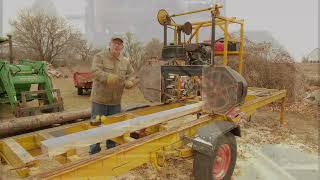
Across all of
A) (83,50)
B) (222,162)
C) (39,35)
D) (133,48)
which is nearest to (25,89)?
(222,162)

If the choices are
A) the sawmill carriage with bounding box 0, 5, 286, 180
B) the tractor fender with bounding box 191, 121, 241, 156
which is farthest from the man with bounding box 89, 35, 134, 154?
the tractor fender with bounding box 191, 121, 241, 156

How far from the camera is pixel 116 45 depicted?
13.2 feet

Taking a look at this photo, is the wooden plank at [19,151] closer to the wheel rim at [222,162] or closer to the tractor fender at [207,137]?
the tractor fender at [207,137]

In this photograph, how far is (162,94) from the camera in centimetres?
527

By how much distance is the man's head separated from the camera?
13.1 ft

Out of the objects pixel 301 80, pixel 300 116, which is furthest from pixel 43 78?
pixel 301 80

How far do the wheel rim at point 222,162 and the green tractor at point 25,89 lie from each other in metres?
5.18

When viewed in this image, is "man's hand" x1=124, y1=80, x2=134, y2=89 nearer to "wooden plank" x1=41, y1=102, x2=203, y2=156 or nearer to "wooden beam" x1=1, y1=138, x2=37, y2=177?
"wooden plank" x1=41, y1=102, x2=203, y2=156

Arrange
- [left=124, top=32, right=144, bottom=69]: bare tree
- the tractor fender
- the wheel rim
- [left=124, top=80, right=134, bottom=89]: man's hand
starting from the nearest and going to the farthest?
1. the tractor fender
2. the wheel rim
3. [left=124, top=80, right=134, bottom=89]: man's hand
4. [left=124, top=32, right=144, bottom=69]: bare tree

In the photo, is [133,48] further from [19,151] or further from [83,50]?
[19,151]

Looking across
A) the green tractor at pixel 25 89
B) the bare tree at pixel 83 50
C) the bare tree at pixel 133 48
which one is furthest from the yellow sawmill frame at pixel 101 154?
the bare tree at pixel 83 50

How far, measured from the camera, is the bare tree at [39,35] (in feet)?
79.4

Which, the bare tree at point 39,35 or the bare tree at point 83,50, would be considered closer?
the bare tree at point 39,35

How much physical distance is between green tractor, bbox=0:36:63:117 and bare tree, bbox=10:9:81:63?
17221 millimetres
